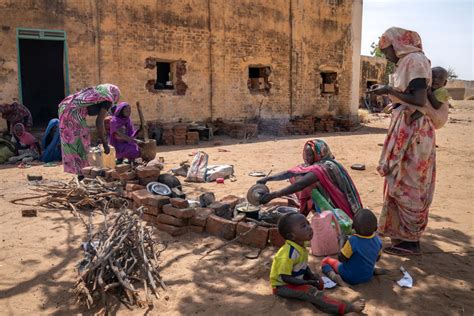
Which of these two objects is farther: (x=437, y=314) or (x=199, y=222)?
(x=199, y=222)

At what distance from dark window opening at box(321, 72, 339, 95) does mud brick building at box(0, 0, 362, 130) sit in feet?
0.14

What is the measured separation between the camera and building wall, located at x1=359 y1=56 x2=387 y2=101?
2364cm

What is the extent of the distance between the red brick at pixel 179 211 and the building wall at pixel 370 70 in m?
21.0

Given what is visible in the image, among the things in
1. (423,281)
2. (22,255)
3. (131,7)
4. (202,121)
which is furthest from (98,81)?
(423,281)

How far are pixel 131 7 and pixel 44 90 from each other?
5472mm

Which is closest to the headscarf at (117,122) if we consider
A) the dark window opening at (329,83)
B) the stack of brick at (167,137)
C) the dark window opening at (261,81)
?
the stack of brick at (167,137)

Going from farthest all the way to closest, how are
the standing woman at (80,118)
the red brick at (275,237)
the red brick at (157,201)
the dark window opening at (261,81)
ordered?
the dark window opening at (261,81) → the standing woman at (80,118) → the red brick at (157,201) → the red brick at (275,237)

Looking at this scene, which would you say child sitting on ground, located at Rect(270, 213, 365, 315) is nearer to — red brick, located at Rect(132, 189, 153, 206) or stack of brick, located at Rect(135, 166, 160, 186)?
red brick, located at Rect(132, 189, 153, 206)

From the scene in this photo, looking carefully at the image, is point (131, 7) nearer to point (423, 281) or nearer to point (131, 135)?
point (131, 135)

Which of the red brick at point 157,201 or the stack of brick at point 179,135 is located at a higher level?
the stack of brick at point 179,135

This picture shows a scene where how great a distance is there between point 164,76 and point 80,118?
27.7 ft

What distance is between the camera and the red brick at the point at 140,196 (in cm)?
424

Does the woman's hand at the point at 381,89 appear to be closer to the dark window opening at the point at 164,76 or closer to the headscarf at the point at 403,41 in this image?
the headscarf at the point at 403,41

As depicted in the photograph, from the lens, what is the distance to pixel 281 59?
15.0 metres
